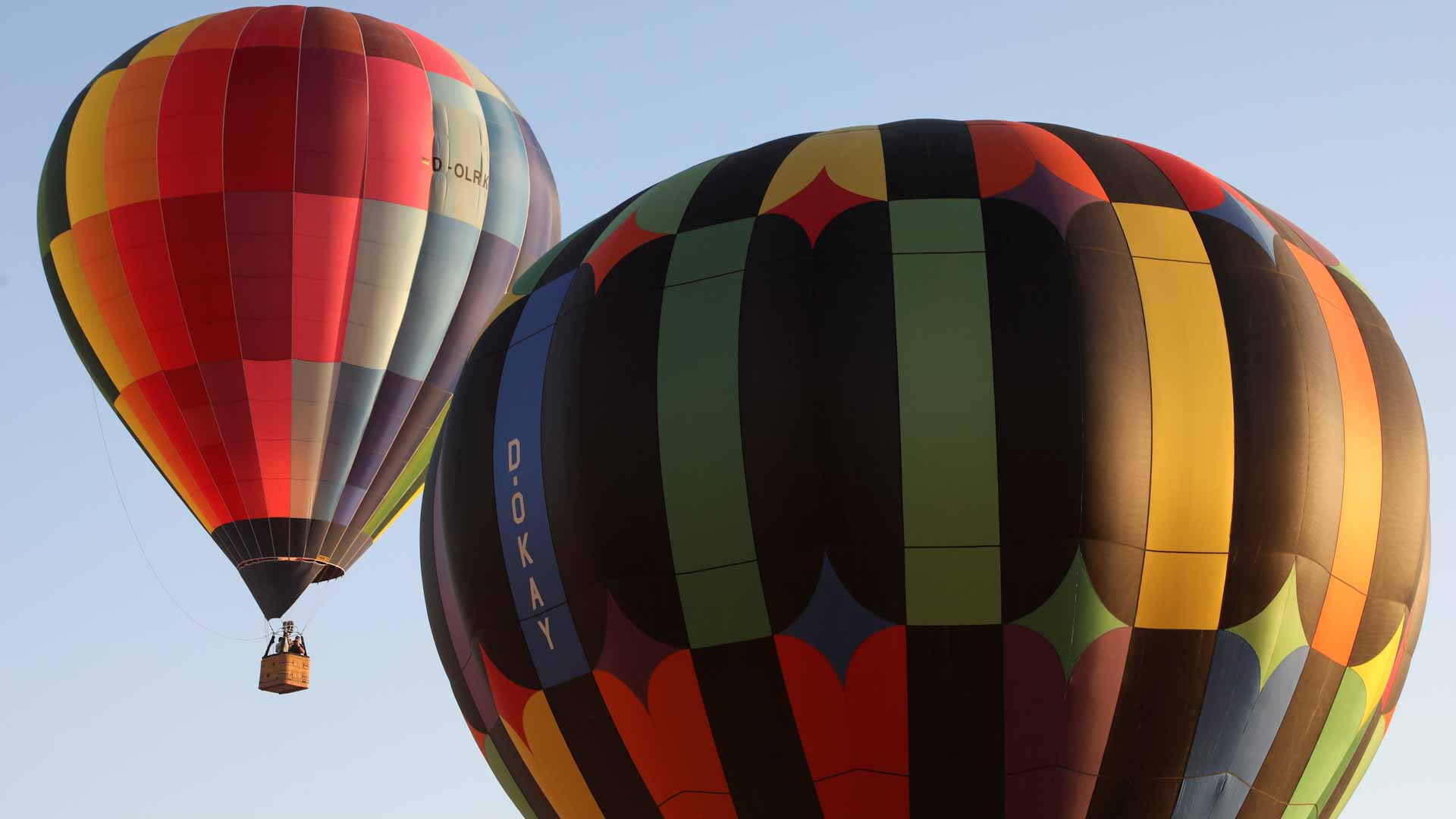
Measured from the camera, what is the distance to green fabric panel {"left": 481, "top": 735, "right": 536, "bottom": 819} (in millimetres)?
12148

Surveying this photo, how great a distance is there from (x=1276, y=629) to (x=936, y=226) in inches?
104

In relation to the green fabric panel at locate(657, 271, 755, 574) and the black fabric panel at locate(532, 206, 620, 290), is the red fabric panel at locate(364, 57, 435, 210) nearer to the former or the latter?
the black fabric panel at locate(532, 206, 620, 290)

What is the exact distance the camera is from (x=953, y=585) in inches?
411

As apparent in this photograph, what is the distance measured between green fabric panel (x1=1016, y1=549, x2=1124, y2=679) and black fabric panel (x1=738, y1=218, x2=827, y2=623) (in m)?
1.10

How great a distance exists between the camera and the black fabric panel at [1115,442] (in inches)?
412

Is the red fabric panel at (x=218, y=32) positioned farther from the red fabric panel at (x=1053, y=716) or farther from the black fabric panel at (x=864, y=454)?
the red fabric panel at (x=1053, y=716)

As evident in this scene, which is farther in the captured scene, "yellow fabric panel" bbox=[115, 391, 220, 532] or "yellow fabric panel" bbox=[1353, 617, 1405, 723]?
"yellow fabric panel" bbox=[115, 391, 220, 532]

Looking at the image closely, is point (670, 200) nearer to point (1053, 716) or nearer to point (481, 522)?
point (481, 522)

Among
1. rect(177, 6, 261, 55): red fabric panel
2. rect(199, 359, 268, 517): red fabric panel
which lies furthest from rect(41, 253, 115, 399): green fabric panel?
rect(177, 6, 261, 55): red fabric panel

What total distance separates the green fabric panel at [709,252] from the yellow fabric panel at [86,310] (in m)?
11.4

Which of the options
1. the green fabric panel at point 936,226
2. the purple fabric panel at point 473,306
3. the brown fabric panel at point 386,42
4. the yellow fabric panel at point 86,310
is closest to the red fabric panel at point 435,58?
the brown fabric panel at point 386,42

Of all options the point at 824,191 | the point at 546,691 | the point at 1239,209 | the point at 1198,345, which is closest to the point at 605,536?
the point at 546,691

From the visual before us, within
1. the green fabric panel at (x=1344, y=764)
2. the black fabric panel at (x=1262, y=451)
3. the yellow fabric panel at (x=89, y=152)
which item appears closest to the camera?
the black fabric panel at (x=1262, y=451)

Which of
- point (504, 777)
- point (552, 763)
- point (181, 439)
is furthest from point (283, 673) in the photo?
point (552, 763)
